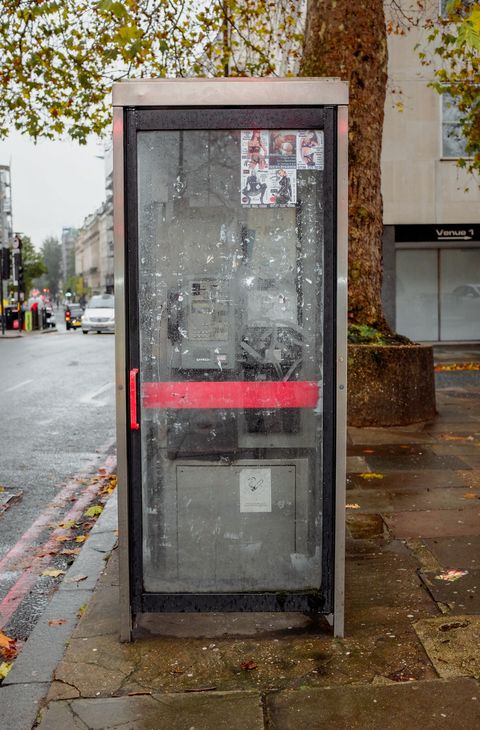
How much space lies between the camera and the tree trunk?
10.1 metres

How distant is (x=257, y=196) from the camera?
371 cm

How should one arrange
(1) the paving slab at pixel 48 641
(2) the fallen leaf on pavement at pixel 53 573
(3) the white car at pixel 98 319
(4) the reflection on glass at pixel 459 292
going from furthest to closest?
(3) the white car at pixel 98 319 < (4) the reflection on glass at pixel 459 292 < (2) the fallen leaf on pavement at pixel 53 573 < (1) the paving slab at pixel 48 641

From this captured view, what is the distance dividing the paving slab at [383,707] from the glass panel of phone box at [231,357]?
697 mm

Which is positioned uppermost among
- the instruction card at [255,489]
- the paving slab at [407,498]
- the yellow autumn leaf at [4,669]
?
the instruction card at [255,489]

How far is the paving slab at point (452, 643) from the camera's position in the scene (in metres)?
3.46

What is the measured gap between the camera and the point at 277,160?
369 centimetres

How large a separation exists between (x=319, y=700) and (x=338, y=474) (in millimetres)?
971

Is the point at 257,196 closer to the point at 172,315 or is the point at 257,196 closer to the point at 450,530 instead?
the point at 172,315

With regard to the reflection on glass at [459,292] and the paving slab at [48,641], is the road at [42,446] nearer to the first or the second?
Answer: the paving slab at [48,641]

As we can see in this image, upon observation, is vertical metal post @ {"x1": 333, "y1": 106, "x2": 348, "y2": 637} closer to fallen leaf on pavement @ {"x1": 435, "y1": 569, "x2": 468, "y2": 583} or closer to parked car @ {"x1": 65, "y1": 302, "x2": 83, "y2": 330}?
fallen leaf on pavement @ {"x1": 435, "y1": 569, "x2": 468, "y2": 583}

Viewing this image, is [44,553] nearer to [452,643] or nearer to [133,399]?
[133,399]

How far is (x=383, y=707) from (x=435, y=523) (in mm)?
2561

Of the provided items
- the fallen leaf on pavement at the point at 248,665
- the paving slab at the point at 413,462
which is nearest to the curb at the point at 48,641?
the fallen leaf on pavement at the point at 248,665

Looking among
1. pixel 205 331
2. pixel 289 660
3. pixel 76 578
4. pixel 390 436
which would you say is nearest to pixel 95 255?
pixel 390 436
